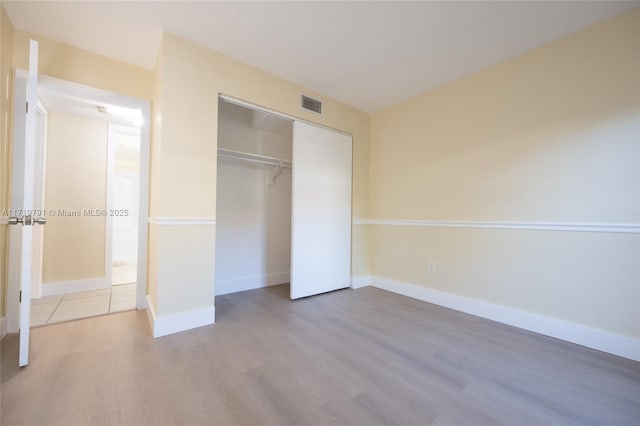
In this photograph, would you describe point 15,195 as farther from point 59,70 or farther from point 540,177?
point 540,177

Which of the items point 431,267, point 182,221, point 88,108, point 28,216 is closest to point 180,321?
point 182,221

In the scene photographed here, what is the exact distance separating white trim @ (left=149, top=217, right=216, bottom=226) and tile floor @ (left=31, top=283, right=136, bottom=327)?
45.9 inches

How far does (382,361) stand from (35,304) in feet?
11.6

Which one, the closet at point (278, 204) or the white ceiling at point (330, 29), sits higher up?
the white ceiling at point (330, 29)

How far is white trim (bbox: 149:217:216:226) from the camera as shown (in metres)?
1.96

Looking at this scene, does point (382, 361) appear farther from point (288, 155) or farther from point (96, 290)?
point (96, 290)

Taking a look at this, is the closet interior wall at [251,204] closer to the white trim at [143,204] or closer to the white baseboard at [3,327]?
the white trim at [143,204]

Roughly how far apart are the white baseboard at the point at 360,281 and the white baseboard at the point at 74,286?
3268 mm

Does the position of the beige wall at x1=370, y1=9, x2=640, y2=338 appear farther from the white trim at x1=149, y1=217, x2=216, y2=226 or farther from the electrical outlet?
the white trim at x1=149, y1=217, x2=216, y2=226

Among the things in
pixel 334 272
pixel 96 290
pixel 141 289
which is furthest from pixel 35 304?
pixel 334 272

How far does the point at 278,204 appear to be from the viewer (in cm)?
358

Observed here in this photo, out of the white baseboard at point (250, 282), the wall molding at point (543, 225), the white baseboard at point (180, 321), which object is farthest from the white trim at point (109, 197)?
the wall molding at point (543, 225)

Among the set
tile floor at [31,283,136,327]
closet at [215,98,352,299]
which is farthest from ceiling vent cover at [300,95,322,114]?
tile floor at [31,283,136,327]

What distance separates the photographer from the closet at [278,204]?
285 cm
